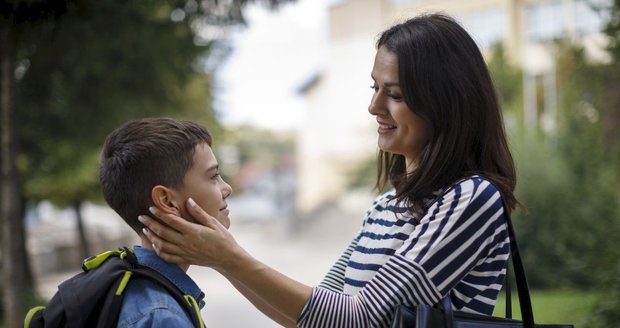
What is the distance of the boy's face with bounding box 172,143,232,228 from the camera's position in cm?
198

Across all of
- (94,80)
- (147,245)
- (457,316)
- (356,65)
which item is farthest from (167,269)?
(356,65)

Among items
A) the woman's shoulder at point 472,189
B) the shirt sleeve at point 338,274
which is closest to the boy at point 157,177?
the shirt sleeve at point 338,274

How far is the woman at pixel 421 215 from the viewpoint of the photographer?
183 centimetres

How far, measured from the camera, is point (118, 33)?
28.0ft

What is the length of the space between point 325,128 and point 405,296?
45850 millimetres

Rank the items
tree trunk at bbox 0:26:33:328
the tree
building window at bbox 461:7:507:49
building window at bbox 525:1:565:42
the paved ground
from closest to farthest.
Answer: the tree
tree trunk at bbox 0:26:33:328
the paved ground
building window at bbox 525:1:565:42
building window at bbox 461:7:507:49

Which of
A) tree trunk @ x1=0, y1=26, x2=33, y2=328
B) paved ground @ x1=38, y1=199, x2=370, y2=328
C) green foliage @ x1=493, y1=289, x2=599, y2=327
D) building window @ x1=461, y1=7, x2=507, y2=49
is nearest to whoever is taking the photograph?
green foliage @ x1=493, y1=289, x2=599, y2=327

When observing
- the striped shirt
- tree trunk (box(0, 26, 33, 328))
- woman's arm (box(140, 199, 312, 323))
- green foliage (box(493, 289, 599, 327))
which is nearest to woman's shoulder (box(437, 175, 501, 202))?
the striped shirt

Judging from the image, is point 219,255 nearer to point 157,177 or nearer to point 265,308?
point 157,177

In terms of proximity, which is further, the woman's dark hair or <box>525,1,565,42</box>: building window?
<box>525,1,565,42</box>: building window

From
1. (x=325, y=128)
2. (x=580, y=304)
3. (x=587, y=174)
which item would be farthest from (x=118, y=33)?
(x=325, y=128)

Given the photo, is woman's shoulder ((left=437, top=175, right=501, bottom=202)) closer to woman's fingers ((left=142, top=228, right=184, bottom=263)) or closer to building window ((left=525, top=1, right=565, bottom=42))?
woman's fingers ((left=142, top=228, right=184, bottom=263))

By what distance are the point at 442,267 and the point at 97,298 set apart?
0.79 m

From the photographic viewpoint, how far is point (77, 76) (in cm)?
1016
